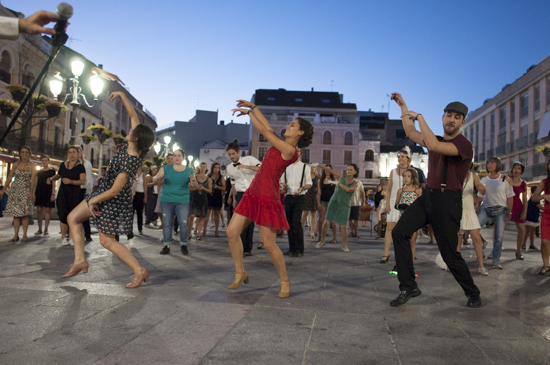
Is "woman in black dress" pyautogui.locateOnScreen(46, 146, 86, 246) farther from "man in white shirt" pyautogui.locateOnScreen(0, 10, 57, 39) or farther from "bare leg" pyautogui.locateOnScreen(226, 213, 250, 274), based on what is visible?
"man in white shirt" pyautogui.locateOnScreen(0, 10, 57, 39)

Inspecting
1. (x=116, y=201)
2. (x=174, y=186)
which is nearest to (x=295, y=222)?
(x=174, y=186)

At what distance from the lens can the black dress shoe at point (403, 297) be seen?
4363 millimetres

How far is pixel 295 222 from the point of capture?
8.37 meters

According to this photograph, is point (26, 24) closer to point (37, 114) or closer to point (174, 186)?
point (174, 186)

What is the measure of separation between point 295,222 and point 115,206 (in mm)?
3903

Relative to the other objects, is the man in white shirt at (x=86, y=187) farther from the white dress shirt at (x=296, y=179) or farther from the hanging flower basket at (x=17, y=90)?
the hanging flower basket at (x=17, y=90)

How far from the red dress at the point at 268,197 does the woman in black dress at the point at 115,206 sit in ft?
4.37

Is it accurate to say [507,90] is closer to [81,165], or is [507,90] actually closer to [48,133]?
[48,133]

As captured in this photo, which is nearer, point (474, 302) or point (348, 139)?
point (474, 302)

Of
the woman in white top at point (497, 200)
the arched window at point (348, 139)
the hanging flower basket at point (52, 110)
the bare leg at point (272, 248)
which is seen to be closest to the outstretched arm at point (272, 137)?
the bare leg at point (272, 248)

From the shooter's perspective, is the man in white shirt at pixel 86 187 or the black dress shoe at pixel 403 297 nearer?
the black dress shoe at pixel 403 297

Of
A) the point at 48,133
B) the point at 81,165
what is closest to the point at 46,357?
the point at 81,165

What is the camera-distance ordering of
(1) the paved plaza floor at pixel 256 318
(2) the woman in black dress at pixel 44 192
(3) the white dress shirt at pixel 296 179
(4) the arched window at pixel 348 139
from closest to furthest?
(1) the paved plaza floor at pixel 256 318 → (3) the white dress shirt at pixel 296 179 → (2) the woman in black dress at pixel 44 192 → (4) the arched window at pixel 348 139

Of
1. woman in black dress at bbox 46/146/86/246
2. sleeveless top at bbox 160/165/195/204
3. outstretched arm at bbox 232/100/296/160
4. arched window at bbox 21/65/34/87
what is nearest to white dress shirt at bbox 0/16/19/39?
outstretched arm at bbox 232/100/296/160
